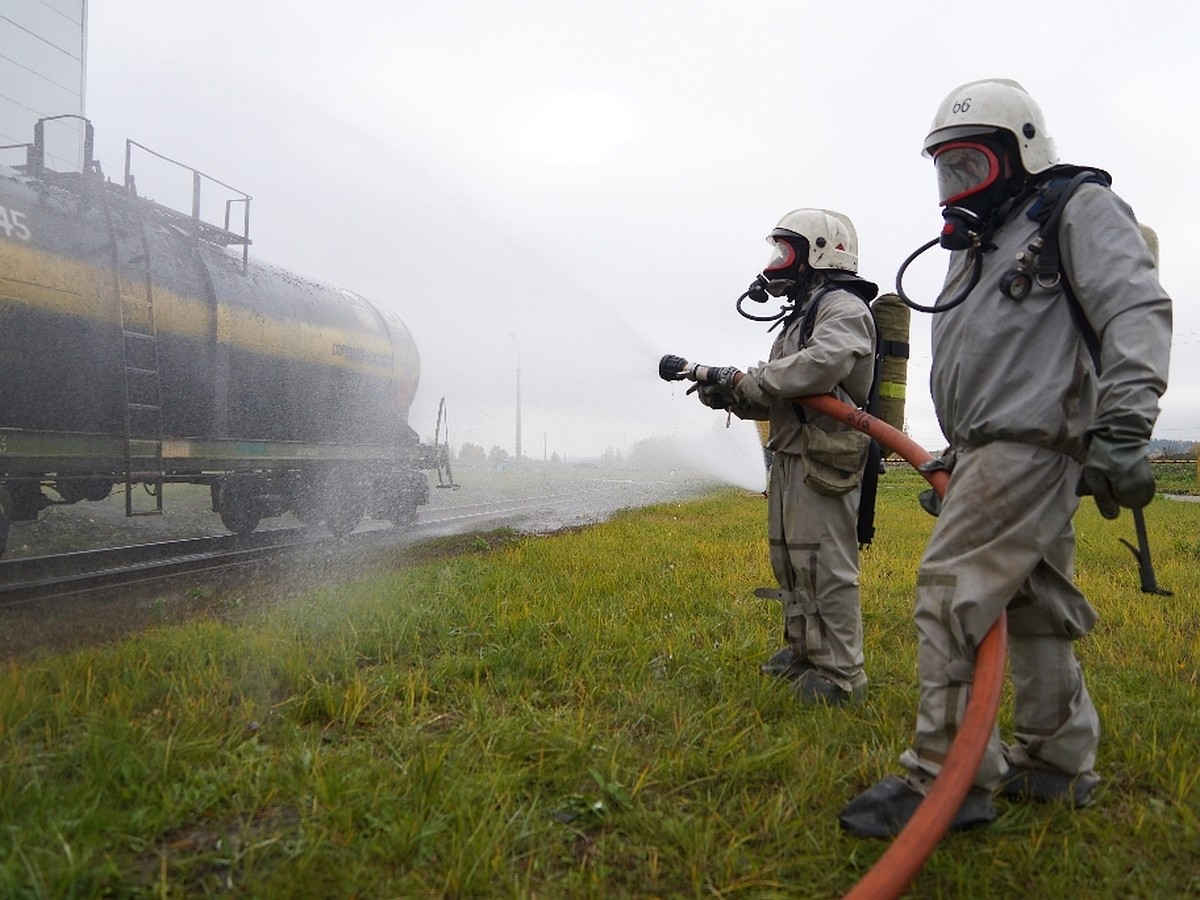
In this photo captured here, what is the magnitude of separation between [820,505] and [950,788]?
1595 mm

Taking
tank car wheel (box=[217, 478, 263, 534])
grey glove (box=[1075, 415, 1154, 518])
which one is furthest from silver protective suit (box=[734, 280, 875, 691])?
tank car wheel (box=[217, 478, 263, 534])

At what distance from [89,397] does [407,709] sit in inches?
230

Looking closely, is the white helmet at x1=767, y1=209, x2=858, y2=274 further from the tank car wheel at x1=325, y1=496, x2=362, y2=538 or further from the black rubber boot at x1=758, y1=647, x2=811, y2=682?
the tank car wheel at x1=325, y1=496, x2=362, y2=538

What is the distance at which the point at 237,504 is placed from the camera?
8938 millimetres

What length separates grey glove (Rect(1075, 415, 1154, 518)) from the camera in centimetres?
191

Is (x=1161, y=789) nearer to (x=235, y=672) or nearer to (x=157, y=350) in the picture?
(x=235, y=672)

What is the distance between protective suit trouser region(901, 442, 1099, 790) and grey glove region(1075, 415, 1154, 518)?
0.19 m

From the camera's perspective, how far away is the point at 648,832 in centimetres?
210

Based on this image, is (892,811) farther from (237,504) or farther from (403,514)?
(403,514)

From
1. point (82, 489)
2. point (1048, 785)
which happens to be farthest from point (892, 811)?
point (82, 489)

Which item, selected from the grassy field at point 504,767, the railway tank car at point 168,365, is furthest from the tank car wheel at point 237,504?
the grassy field at point 504,767

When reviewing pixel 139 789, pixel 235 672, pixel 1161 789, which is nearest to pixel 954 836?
pixel 1161 789

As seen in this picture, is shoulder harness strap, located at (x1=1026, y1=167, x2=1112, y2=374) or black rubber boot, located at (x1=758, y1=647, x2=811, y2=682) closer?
shoulder harness strap, located at (x1=1026, y1=167, x2=1112, y2=374)

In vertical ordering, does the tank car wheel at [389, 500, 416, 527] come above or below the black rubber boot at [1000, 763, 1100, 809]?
above
